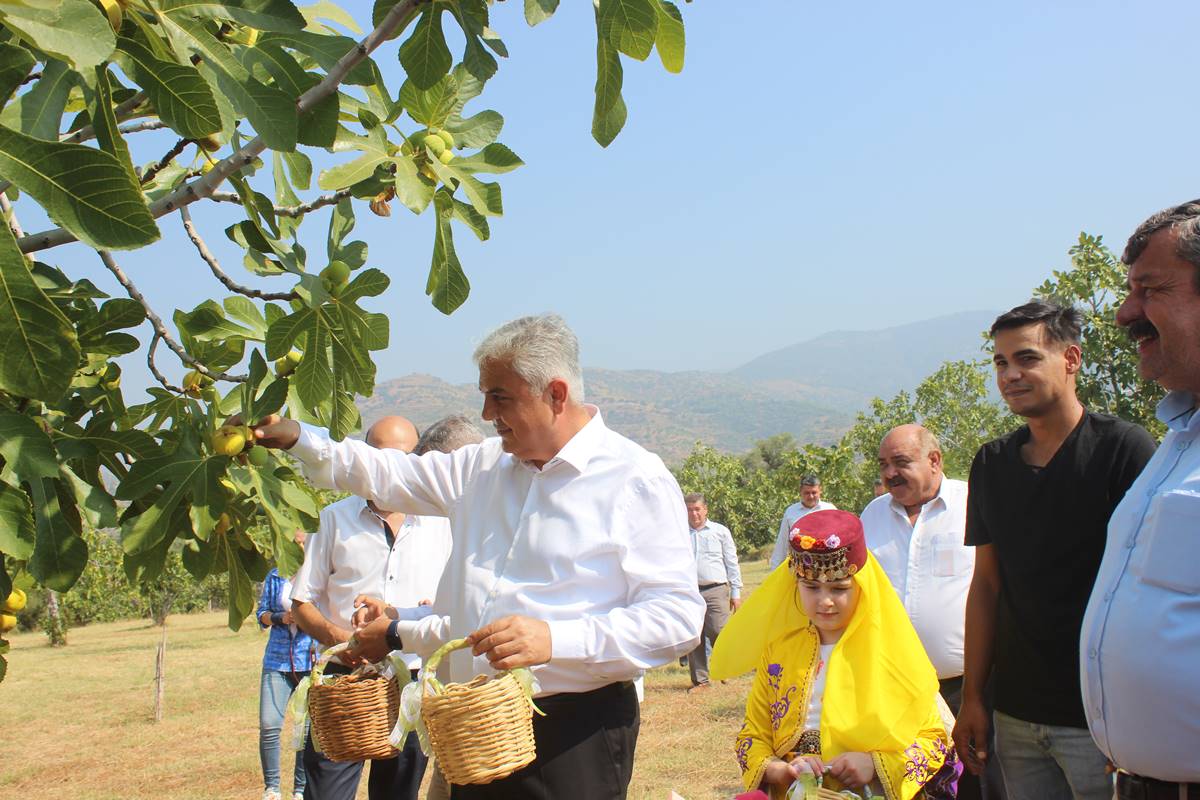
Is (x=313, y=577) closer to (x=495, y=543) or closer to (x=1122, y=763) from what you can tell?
(x=495, y=543)

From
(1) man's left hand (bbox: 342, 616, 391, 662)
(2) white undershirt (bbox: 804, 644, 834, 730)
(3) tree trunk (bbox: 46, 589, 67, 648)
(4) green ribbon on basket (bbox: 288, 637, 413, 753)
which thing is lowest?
(3) tree trunk (bbox: 46, 589, 67, 648)

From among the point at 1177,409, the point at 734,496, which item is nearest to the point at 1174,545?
the point at 1177,409

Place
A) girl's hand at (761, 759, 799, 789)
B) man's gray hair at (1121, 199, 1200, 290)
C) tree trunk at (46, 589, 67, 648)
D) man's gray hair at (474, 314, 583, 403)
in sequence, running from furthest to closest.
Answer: tree trunk at (46, 589, 67, 648), girl's hand at (761, 759, 799, 789), man's gray hair at (474, 314, 583, 403), man's gray hair at (1121, 199, 1200, 290)

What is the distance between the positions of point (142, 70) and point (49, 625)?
79.3 feet

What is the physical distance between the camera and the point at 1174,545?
6.70 ft

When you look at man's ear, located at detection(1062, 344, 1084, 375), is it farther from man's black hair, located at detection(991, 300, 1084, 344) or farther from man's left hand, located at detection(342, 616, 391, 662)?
man's left hand, located at detection(342, 616, 391, 662)

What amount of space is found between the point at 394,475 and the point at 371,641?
56 centimetres

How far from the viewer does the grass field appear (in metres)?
7.75

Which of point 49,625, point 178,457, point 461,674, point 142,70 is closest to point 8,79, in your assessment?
point 142,70

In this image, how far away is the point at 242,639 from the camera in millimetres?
21391

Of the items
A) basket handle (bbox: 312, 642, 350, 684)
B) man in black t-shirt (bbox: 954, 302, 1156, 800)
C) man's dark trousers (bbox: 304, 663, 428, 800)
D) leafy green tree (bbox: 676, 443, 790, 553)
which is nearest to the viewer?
man in black t-shirt (bbox: 954, 302, 1156, 800)

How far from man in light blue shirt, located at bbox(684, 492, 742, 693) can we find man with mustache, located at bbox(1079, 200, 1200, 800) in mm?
8483

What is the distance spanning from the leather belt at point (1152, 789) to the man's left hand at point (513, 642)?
1293 millimetres

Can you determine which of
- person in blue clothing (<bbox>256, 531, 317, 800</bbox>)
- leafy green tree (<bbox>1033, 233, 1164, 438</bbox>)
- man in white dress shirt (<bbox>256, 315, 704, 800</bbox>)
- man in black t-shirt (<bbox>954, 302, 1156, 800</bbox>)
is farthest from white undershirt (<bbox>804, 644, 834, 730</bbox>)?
leafy green tree (<bbox>1033, 233, 1164, 438</bbox>)
